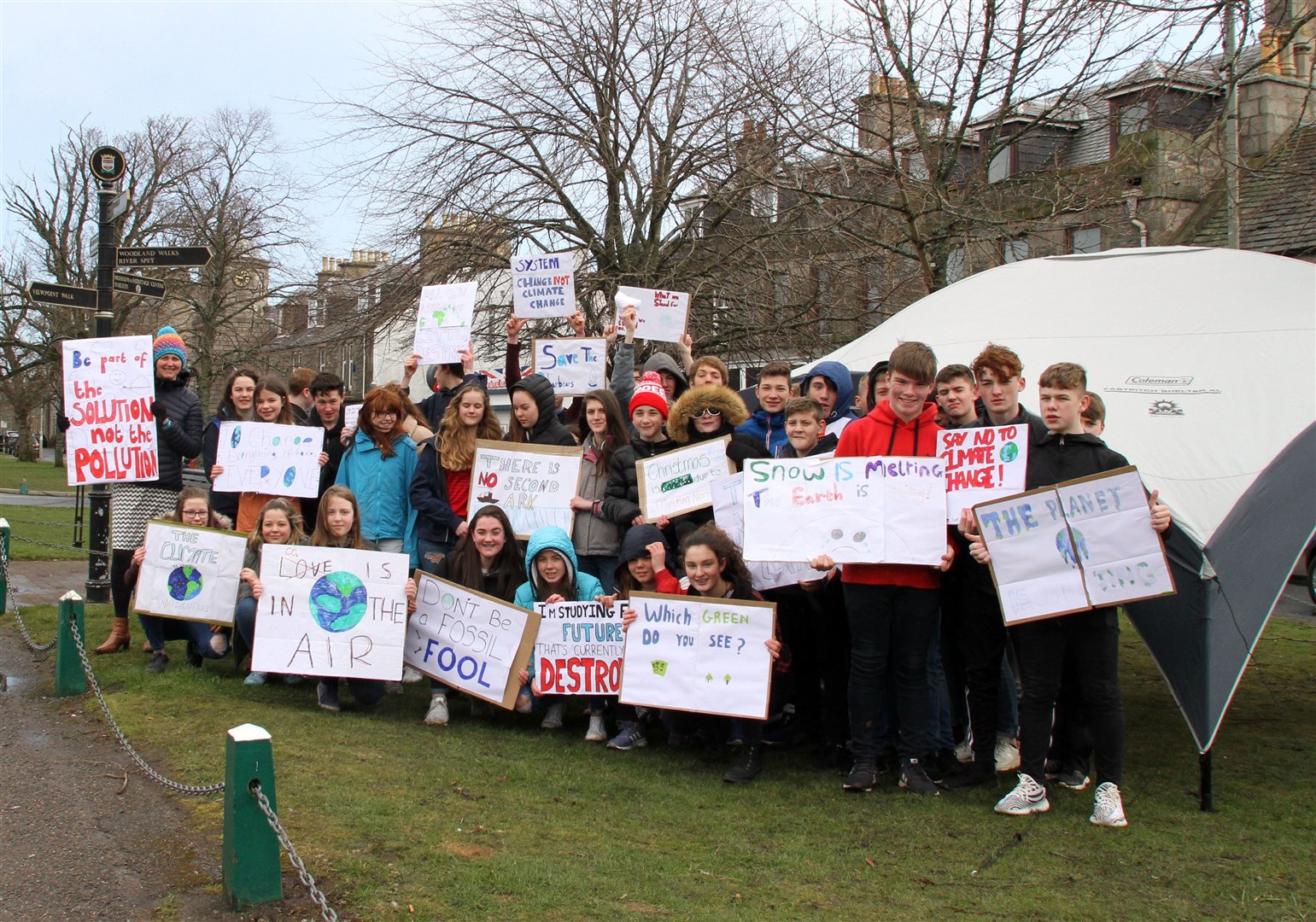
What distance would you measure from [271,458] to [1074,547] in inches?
220

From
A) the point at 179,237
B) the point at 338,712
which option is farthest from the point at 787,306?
the point at 179,237

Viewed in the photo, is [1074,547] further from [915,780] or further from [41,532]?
[41,532]

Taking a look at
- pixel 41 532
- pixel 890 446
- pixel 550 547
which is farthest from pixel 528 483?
pixel 41 532

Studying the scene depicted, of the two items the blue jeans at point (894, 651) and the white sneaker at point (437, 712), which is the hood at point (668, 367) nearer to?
the white sneaker at point (437, 712)

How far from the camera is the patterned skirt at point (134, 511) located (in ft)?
27.7

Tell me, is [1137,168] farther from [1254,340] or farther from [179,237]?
[179,237]

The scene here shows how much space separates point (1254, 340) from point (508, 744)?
17.0 ft

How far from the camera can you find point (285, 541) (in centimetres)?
732

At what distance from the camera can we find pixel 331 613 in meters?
6.86

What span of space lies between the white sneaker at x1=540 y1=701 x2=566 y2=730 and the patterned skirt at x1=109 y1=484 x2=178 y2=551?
355cm

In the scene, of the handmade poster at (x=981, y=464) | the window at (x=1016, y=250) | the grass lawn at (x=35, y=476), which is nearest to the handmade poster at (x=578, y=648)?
the handmade poster at (x=981, y=464)

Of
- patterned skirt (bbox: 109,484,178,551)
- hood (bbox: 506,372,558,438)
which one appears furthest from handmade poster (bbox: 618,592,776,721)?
patterned skirt (bbox: 109,484,178,551)

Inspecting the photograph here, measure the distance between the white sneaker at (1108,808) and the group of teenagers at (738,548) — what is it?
0.04 feet

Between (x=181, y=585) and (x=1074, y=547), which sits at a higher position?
(x=1074, y=547)
